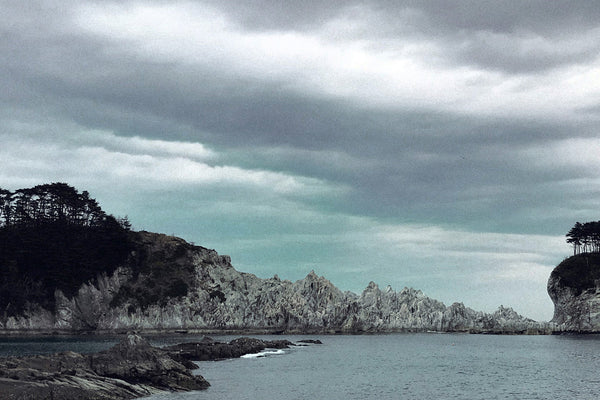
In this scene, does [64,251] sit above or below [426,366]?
above

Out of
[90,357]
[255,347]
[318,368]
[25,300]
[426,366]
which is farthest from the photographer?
[25,300]

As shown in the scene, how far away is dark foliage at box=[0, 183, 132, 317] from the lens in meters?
173

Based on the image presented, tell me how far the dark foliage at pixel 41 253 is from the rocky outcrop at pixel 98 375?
123 m

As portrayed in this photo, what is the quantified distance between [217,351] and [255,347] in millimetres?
17146

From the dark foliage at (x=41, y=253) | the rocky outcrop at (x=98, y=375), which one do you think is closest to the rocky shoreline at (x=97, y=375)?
the rocky outcrop at (x=98, y=375)

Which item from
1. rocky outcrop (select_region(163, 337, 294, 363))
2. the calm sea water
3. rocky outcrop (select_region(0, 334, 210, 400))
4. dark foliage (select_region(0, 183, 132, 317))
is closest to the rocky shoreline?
rocky outcrop (select_region(0, 334, 210, 400))

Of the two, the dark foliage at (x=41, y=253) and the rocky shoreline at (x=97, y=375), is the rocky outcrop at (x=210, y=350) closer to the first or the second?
the rocky shoreline at (x=97, y=375)

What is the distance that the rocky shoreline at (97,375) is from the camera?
46031mm

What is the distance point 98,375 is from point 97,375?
4.82ft

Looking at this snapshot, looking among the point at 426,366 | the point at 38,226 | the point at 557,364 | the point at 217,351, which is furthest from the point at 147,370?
the point at 38,226

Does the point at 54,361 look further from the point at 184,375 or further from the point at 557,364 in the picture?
the point at 557,364

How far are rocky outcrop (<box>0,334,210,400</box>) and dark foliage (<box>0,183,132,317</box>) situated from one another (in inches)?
4855

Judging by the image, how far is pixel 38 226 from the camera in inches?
7559

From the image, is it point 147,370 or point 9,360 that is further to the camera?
point 147,370
